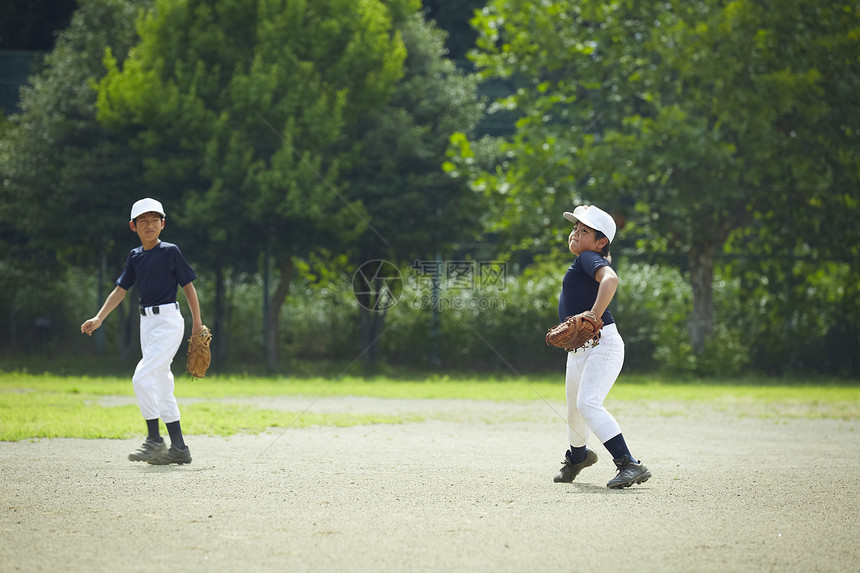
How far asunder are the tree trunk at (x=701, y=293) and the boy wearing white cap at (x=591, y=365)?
12.7 meters

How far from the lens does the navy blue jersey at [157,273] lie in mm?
8188

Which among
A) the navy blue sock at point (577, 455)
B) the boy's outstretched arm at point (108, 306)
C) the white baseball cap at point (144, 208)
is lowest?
the navy blue sock at point (577, 455)

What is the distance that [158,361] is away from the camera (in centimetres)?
810

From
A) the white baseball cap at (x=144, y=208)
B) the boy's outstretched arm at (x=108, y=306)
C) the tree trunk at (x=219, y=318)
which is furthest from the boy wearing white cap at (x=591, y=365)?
the tree trunk at (x=219, y=318)

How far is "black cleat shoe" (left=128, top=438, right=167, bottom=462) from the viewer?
803 cm

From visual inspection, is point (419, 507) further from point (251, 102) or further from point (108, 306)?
point (251, 102)

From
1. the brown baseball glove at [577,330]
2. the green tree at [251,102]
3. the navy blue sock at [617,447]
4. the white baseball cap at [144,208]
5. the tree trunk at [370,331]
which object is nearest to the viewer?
the brown baseball glove at [577,330]

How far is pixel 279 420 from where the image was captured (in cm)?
1130

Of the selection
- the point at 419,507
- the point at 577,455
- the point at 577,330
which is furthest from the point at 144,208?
the point at 577,455

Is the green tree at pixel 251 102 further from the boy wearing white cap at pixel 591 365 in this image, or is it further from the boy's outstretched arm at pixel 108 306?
the boy wearing white cap at pixel 591 365

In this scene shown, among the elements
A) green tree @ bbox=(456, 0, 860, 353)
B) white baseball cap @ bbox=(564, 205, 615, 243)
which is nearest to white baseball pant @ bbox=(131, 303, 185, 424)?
white baseball cap @ bbox=(564, 205, 615, 243)

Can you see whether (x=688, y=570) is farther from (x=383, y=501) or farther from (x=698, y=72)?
(x=698, y=72)

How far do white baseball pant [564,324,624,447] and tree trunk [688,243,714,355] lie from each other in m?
12.8

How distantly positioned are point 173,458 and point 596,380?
11.3ft
